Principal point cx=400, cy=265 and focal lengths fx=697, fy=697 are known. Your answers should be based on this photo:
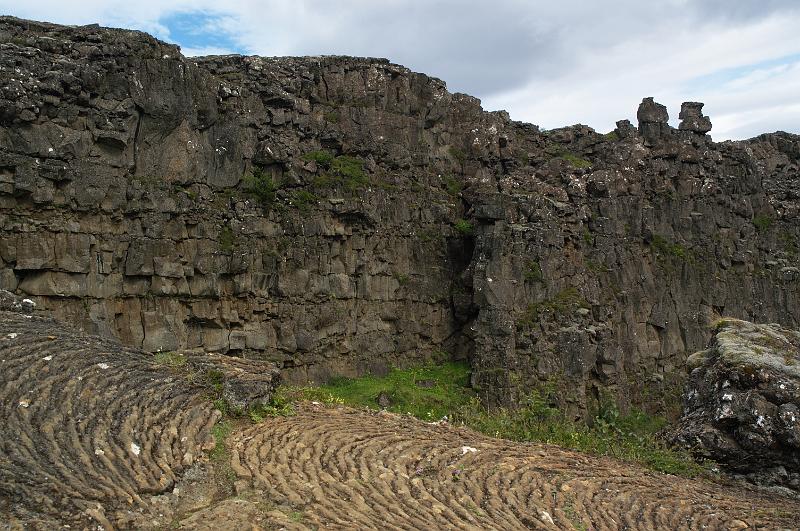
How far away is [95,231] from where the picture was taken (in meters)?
21.5

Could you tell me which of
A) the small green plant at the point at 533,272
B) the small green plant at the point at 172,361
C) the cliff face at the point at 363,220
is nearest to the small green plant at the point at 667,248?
the cliff face at the point at 363,220

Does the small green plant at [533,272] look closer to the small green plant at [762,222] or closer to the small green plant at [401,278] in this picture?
the small green plant at [401,278]

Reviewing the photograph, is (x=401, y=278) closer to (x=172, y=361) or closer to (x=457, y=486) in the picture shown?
(x=172, y=361)

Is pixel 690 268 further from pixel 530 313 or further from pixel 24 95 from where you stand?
pixel 24 95

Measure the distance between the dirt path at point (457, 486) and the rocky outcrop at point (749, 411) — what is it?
0.83 meters

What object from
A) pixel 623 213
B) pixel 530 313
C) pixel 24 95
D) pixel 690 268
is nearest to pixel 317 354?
pixel 530 313

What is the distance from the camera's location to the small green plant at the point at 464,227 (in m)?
31.0

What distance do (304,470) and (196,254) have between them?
1530 centimetres

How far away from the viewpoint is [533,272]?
2886 centimetres

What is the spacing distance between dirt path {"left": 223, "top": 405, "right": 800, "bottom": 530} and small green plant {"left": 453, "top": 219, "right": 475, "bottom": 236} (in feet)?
61.5

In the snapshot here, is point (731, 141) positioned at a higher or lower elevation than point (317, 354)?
higher

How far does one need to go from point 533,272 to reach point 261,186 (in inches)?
455

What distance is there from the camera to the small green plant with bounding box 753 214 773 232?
36750mm

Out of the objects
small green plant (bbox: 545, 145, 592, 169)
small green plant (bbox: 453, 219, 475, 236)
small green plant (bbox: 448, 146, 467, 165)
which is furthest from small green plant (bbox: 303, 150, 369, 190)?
small green plant (bbox: 545, 145, 592, 169)
